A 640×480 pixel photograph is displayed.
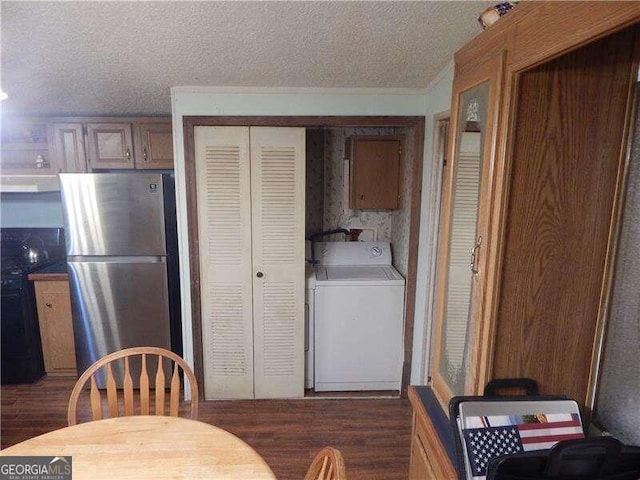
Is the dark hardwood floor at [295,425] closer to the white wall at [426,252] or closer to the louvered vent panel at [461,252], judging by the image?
the white wall at [426,252]

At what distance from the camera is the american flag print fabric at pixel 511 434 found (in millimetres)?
930

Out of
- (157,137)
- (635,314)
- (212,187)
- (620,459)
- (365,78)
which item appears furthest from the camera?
(157,137)

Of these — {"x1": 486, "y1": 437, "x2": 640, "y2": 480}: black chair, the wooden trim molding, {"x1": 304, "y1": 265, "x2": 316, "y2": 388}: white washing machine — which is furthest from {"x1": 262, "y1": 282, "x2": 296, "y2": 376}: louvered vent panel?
{"x1": 486, "y1": 437, "x2": 640, "y2": 480}: black chair

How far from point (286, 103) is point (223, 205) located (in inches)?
31.0

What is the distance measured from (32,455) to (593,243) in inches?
69.9

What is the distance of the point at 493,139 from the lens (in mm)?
977

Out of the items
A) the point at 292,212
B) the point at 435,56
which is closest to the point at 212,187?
the point at 292,212

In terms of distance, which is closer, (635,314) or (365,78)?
(635,314)

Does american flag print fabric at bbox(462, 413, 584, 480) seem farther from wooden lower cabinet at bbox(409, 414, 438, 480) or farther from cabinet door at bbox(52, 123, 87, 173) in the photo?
cabinet door at bbox(52, 123, 87, 173)

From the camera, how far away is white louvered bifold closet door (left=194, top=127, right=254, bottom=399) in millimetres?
2512

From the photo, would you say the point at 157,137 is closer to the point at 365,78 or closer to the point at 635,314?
the point at 365,78

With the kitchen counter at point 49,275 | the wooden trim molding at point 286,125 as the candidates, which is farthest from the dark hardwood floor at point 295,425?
the kitchen counter at point 49,275

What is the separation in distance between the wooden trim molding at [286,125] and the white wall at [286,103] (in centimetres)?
3

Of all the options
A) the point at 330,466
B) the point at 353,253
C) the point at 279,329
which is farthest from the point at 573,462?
the point at 353,253
